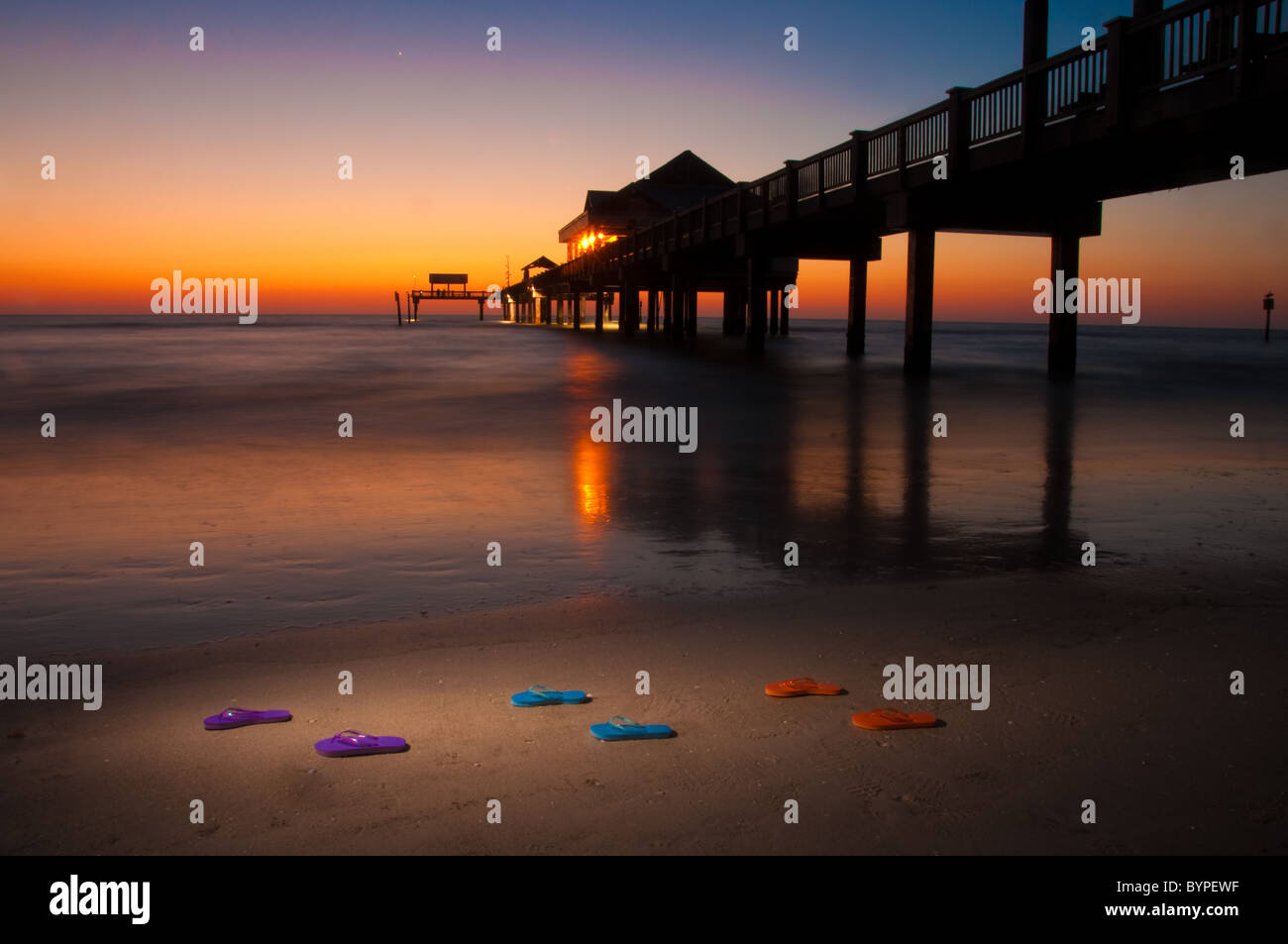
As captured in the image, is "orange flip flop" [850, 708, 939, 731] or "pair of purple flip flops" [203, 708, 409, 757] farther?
"orange flip flop" [850, 708, 939, 731]

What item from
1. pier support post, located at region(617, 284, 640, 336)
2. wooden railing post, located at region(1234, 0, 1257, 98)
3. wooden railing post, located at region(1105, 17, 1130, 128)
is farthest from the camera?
pier support post, located at region(617, 284, 640, 336)

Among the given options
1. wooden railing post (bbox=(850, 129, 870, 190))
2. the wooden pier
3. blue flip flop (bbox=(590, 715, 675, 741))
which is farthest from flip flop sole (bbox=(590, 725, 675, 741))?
the wooden pier

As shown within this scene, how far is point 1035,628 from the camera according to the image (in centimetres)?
539

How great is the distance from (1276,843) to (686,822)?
1.83 meters

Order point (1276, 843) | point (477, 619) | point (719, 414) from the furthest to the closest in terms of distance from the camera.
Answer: point (719, 414) < point (477, 619) < point (1276, 843)

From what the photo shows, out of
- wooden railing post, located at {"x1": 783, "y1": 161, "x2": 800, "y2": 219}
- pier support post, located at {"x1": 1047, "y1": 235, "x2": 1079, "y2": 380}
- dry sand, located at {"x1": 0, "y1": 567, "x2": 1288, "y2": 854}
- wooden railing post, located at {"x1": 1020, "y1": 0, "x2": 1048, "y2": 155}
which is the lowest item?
dry sand, located at {"x1": 0, "y1": 567, "x2": 1288, "y2": 854}

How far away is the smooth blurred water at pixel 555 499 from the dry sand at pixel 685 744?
2.82ft

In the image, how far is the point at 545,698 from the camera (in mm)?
4309

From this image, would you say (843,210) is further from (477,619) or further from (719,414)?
(477,619)

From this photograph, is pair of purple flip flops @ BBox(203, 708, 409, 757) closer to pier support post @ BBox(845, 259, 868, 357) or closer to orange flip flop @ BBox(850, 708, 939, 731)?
orange flip flop @ BBox(850, 708, 939, 731)

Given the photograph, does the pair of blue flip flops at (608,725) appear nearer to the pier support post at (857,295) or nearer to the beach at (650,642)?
the beach at (650,642)

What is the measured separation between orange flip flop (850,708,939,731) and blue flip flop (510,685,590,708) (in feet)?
3.76

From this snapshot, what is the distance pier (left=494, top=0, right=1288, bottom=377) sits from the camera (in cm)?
1257

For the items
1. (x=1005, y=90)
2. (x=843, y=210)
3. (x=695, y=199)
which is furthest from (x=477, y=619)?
(x=695, y=199)
